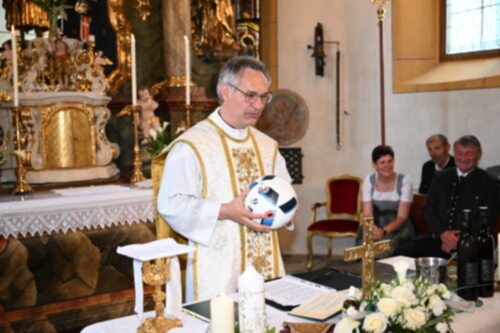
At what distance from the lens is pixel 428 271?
7.60ft

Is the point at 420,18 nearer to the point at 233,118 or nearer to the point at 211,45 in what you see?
the point at 211,45

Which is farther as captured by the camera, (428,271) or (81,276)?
(81,276)

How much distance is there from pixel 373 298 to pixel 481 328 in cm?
71

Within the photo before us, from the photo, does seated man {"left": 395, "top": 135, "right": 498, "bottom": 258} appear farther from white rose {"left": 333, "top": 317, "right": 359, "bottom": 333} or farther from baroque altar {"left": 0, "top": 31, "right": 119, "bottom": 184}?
white rose {"left": 333, "top": 317, "right": 359, "bottom": 333}

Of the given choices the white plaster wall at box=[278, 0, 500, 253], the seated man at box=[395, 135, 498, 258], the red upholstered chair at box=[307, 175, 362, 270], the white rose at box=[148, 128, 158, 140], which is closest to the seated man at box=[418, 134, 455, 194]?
the white plaster wall at box=[278, 0, 500, 253]

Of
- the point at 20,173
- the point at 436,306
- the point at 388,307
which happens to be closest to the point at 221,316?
the point at 388,307

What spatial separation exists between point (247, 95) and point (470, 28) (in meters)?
5.97

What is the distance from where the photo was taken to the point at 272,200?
2676mm

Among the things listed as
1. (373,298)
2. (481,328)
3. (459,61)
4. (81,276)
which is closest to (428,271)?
(481,328)

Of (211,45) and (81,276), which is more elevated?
(211,45)

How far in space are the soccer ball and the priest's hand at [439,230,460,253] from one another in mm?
3041

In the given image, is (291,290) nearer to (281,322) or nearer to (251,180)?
(281,322)

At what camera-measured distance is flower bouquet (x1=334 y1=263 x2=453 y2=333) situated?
1668 mm

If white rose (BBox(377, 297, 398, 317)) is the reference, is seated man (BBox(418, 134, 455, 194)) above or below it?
above
